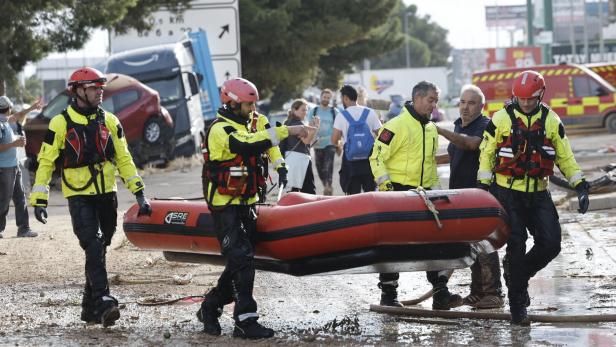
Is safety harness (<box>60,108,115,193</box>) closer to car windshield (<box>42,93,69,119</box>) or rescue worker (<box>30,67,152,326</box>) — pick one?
rescue worker (<box>30,67,152,326</box>)

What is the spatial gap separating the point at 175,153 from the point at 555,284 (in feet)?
68.6

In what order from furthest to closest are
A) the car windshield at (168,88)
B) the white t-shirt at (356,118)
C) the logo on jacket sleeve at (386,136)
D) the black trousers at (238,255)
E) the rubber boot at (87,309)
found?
the car windshield at (168,88) < the white t-shirt at (356,118) < the logo on jacket sleeve at (386,136) < the rubber boot at (87,309) < the black trousers at (238,255)

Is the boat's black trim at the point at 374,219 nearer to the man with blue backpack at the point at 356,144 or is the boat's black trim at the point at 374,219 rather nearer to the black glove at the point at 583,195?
the black glove at the point at 583,195

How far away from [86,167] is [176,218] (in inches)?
25.8

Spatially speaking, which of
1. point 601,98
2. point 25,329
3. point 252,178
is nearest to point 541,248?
point 252,178

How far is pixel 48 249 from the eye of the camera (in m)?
13.3

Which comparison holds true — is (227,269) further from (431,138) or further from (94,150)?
(431,138)

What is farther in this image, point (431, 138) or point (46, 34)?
point (46, 34)

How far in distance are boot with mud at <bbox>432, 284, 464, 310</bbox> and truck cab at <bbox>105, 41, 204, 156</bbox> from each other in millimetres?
21320

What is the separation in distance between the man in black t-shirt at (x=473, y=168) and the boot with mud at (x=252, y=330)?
183 cm

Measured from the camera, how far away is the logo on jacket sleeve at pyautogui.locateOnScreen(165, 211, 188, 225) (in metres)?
8.78

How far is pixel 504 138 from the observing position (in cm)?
838

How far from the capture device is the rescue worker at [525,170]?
834cm

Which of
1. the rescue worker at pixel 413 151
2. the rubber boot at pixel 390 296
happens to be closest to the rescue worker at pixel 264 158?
the rescue worker at pixel 413 151
